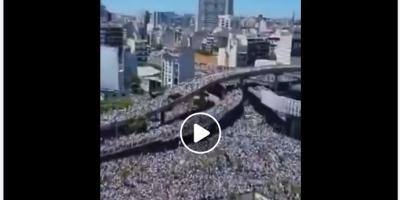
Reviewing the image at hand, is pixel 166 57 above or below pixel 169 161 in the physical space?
above

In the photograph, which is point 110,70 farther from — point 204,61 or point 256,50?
point 256,50

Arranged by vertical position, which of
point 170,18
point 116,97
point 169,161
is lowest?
point 169,161

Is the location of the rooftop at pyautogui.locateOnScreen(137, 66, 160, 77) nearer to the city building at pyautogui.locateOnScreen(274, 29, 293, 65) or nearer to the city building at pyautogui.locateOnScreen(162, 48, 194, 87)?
the city building at pyautogui.locateOnScreen(162, 48, 194, 87)

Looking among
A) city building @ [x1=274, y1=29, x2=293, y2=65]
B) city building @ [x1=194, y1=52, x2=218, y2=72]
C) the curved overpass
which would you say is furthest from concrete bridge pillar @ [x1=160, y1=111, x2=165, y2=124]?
city building @ [x1=274, y1=29, x2=293, y2=65]
